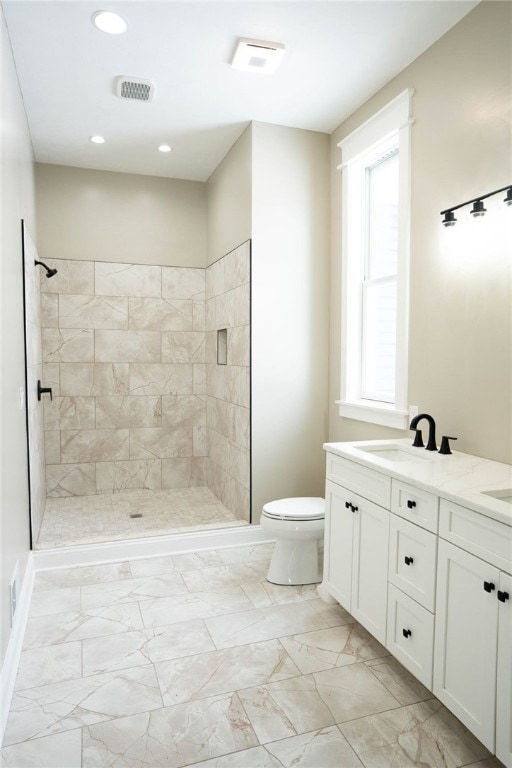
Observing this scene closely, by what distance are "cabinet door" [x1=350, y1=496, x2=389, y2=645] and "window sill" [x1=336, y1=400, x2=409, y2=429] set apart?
70 centimetres

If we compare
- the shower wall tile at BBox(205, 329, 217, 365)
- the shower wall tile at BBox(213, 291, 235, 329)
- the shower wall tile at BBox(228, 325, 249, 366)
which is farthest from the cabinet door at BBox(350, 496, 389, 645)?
the shower wall tile at BBox(205, 329, 217, 365)

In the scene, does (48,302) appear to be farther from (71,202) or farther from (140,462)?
(140,462)

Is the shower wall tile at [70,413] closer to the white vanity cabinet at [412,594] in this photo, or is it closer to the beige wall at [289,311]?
the beige wall at [289,311]

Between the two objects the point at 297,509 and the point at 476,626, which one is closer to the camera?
the point at 476,626

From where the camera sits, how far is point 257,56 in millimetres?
2703

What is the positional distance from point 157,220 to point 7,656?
12.0ft

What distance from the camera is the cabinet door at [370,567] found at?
6.91 feet

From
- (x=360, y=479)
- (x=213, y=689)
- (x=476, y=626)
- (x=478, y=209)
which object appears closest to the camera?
(x=476, y=626)

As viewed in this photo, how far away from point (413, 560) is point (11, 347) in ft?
6.47

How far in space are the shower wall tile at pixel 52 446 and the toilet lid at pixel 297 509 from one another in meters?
2.29

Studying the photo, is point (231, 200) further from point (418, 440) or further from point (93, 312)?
point (418, 440)

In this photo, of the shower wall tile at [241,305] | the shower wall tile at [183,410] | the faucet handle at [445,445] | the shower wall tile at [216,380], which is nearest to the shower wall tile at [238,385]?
the shower wall tile at [216,380]

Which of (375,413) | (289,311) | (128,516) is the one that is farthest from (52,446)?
(375,413)

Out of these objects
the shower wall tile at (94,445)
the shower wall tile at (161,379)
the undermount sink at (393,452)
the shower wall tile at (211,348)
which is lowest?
the shower wall tile at (94,445)
